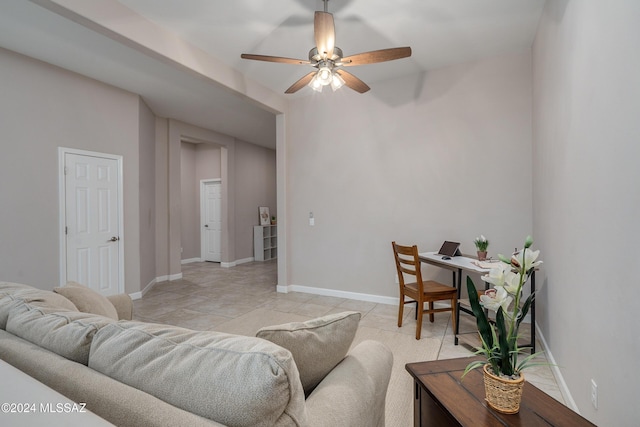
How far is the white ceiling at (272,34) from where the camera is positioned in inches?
101

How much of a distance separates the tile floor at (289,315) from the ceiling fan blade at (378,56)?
2.47 metres

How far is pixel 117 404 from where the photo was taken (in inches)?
27.1

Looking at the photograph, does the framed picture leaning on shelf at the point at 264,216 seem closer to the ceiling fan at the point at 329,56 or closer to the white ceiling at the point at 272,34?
the white ceiling at the point at 272,34

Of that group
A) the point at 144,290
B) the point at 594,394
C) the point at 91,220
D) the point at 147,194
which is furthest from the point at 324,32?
the point at 144,290

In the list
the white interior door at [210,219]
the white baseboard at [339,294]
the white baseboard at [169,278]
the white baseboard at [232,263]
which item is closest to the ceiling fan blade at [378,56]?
the white baseboard at [339,294]

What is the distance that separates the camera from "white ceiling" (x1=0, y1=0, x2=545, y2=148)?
2572mm

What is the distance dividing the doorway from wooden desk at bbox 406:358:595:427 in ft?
13.4

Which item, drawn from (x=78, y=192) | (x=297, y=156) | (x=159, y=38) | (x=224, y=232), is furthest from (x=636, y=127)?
(x=224, y=232)

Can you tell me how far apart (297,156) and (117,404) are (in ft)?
13.8

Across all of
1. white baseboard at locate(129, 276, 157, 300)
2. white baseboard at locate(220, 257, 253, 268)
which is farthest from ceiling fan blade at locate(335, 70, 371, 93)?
white baseboard at locate(220, 257, 253, 268)

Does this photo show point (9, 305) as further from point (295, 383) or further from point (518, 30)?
→ point (518, 30)

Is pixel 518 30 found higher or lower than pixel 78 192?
higher

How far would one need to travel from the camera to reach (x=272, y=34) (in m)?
3.01

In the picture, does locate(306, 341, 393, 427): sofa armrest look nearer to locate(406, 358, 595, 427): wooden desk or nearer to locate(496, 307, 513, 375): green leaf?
locate(406, 358, 595, 427): wooden desk
